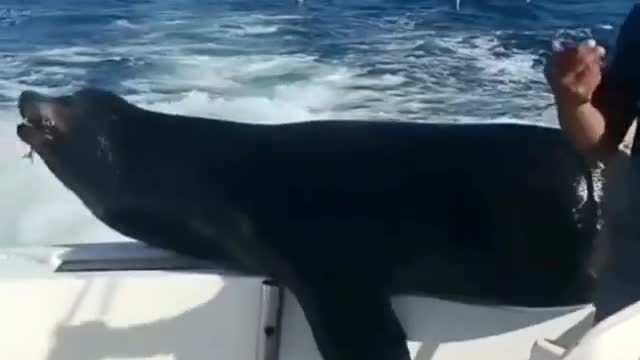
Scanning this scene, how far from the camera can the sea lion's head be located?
1679mm

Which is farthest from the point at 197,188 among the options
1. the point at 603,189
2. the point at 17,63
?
the point at 17,63

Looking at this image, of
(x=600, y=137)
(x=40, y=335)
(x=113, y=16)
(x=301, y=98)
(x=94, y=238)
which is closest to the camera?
(x=600, y=137)

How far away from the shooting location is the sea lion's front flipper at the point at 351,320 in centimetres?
150

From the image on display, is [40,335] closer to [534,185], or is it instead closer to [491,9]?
[534,185]

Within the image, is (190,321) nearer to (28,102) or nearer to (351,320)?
(351,320)

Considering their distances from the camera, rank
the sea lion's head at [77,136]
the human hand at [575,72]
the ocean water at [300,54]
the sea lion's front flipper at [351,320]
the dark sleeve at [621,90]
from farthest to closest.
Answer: the ocean water at [300,54] → the sea lion's head at [77,136] → the sea lion's front flipper at [351,320] → the dark sleeve at [621,90] → the human hand at [575,72]

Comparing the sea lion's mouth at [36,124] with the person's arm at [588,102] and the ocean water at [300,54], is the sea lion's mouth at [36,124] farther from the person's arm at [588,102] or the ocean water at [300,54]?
the ocean water at [300,54]

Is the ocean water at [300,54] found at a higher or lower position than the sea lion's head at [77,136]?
lower

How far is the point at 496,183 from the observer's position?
150cm

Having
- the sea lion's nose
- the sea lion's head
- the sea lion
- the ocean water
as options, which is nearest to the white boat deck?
the sea lion

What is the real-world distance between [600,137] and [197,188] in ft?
1.83

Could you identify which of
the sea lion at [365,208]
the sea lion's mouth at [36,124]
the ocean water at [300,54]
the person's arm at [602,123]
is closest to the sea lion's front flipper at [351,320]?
the sea lion at [365,208]

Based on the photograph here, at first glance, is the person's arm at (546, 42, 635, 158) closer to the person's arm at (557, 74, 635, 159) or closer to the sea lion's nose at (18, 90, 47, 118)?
the person's arm at (557, 74, 635, 159)

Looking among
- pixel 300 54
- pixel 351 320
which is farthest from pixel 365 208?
pixel 300 54
